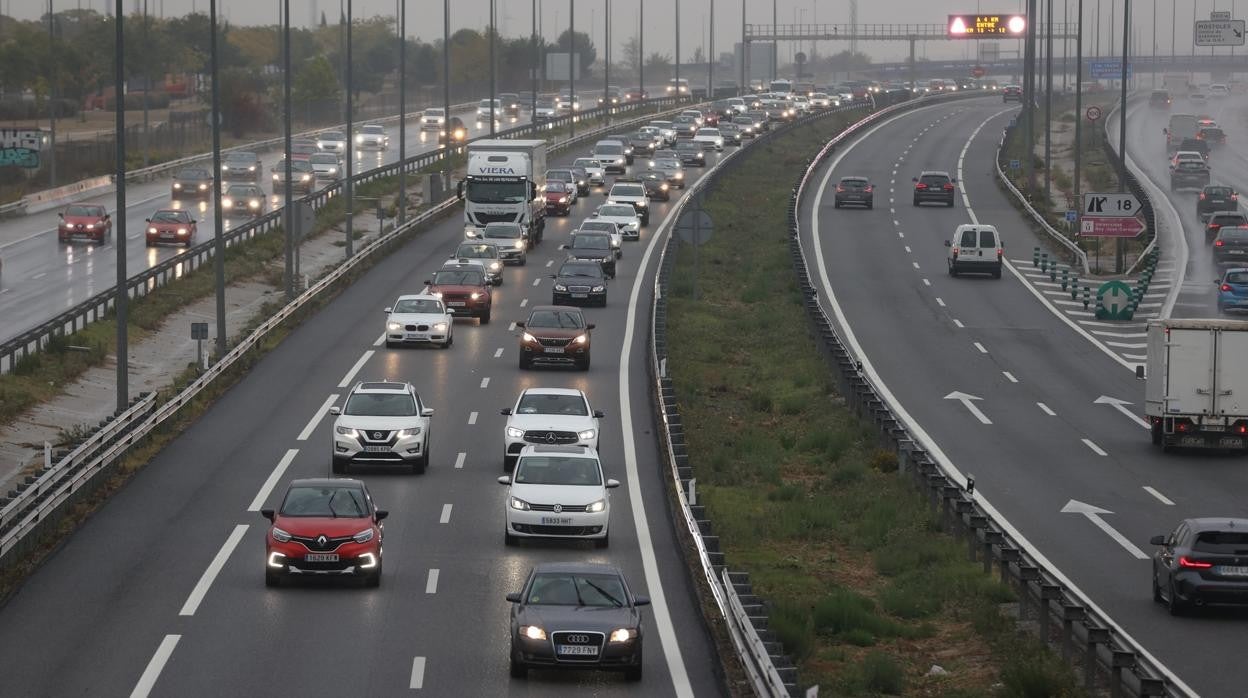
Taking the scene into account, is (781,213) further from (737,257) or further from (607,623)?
(607,623)

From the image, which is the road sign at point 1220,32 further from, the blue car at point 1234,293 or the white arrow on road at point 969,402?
the white arrow on road at point 969,402

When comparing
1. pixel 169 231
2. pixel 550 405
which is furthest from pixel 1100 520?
pixel 169 231

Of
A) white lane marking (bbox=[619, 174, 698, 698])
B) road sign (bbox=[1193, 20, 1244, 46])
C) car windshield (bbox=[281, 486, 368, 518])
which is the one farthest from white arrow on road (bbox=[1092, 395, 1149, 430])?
road sign (bbox=[1193, 20, 1244, 46])

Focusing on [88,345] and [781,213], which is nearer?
[88,345]

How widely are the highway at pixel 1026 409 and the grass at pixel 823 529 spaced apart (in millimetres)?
1717

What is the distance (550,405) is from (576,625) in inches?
597

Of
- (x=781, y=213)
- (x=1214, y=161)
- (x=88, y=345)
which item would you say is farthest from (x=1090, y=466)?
(x=1214, y=161)

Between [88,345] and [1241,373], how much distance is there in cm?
2943

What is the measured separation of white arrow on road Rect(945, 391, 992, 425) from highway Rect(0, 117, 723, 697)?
7526 mm

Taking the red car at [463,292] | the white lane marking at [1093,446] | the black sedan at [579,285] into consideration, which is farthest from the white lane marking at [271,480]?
the black sedan at [579,285]

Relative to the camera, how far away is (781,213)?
9200 centimetres

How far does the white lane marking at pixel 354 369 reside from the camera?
45562 mm

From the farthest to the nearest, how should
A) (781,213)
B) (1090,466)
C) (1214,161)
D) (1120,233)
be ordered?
1. (1214,161)
2. (781,213)
3. (1120,233)
4. (1090,466)

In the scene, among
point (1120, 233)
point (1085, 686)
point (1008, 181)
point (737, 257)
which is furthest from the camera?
point (1008, 181)
